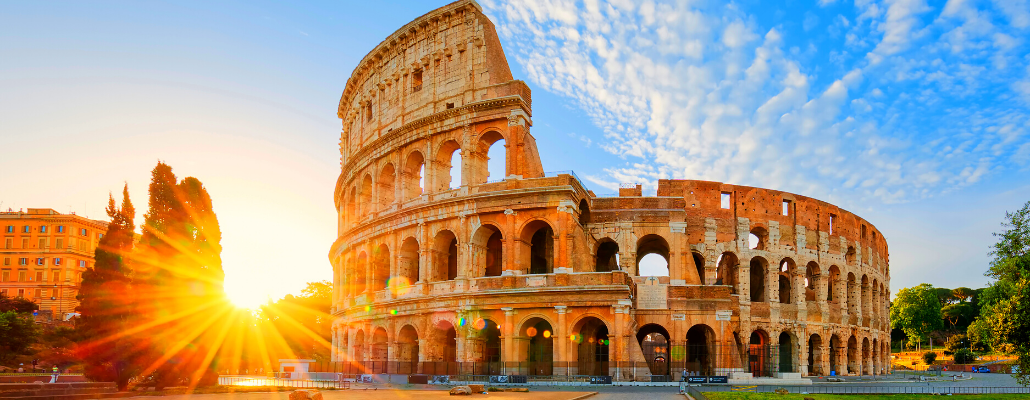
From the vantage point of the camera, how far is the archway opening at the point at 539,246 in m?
35.4

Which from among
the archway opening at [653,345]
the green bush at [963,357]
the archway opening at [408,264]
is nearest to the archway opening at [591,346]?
the archway opening at [653,345]

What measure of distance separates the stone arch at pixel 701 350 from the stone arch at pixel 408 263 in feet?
48.1

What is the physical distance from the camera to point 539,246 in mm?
38875

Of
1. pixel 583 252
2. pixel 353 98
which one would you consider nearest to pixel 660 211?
pixel 583 252

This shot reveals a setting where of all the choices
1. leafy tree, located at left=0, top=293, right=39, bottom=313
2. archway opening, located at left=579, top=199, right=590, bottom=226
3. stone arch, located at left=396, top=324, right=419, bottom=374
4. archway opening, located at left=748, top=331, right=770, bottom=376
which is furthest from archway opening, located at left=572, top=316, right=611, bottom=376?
leafy tree, located at left=0, top=293, right=39, bottom=313

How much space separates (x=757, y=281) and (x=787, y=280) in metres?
3.52

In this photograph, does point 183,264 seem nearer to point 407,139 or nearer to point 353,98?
point 407,139

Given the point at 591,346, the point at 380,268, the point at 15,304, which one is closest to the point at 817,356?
the point at 591,346

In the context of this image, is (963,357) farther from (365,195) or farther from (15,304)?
(15,304)

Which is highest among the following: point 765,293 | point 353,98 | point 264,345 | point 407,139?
point 353,98

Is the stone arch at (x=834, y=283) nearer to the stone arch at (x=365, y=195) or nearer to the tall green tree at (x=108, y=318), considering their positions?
the stone arch at (x=365, y=195)

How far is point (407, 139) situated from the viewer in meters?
40.1

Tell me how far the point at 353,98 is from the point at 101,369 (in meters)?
26.5

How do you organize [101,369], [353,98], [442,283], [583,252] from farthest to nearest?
[353,98]
[442,283]
[583,252]
[101,369]
